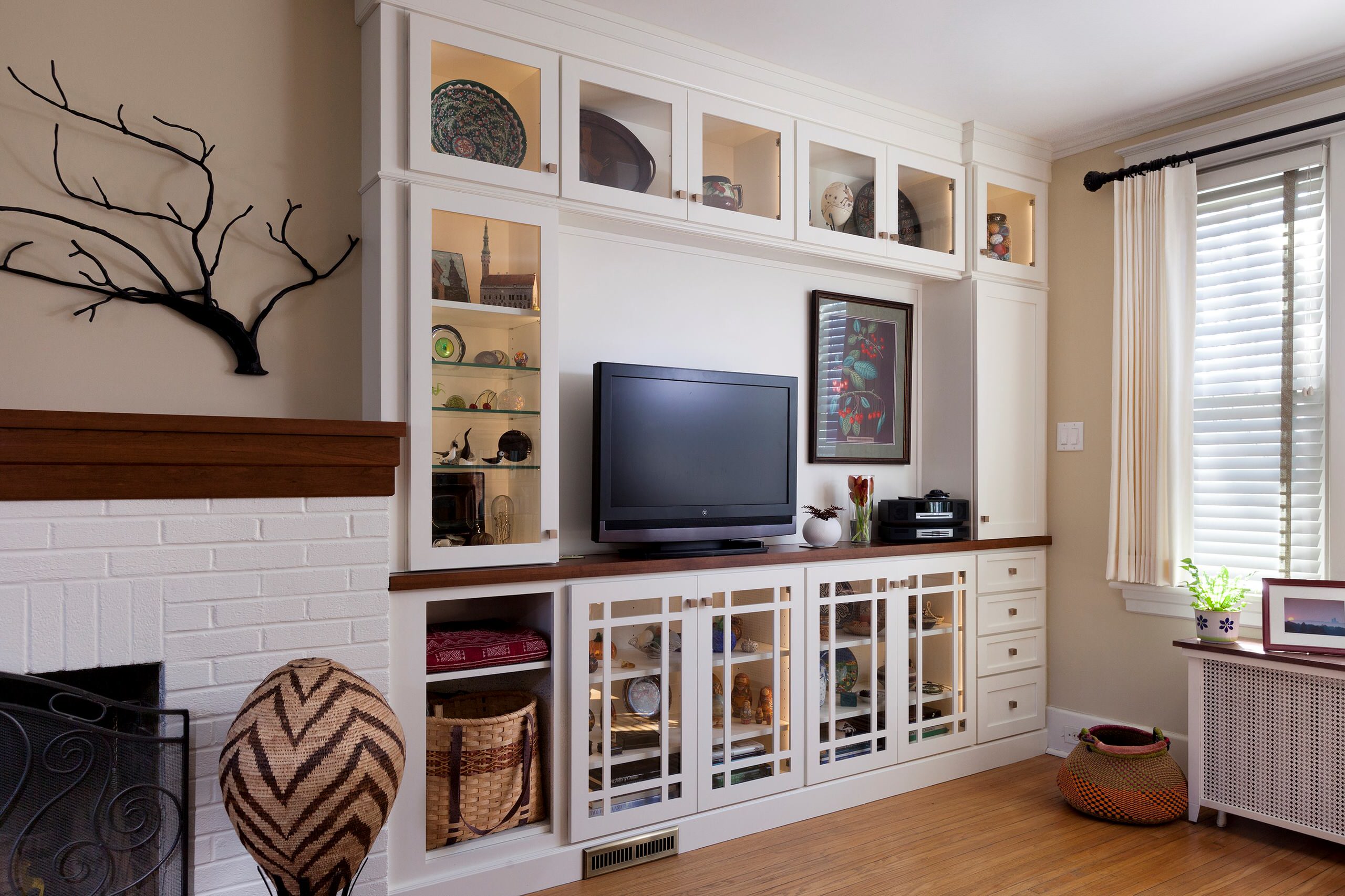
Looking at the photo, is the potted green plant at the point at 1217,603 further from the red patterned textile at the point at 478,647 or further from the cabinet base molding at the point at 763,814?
the red patterned textile at the point at 478,647

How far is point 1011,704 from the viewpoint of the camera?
3605mm

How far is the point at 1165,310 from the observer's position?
3285 mm

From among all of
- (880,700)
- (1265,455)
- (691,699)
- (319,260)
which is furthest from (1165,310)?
(319,260)

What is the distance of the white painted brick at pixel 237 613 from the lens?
1.97 meters

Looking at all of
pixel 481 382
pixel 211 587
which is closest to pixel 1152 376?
pixel 481 382

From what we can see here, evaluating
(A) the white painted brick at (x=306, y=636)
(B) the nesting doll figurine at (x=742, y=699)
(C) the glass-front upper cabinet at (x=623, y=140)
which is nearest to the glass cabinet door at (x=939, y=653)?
(B) the nesting doll figurine at (x=742, y=699)

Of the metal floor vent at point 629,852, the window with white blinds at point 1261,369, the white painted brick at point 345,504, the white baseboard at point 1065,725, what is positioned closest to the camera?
the white painted brick at point 345,504

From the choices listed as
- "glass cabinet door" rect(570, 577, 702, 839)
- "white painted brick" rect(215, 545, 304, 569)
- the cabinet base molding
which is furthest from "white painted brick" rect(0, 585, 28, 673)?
"glass cabinet door" rect(570, 577, 702, 839)

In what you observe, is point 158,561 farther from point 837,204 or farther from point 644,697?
point 837,204

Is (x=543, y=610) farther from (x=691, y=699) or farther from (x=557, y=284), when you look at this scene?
(x=557, y=284)

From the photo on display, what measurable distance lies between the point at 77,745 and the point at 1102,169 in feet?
13.3

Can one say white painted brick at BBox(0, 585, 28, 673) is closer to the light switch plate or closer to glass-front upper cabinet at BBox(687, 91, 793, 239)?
glass-front upper cabinet at BBox(687, 91, 793, 239)

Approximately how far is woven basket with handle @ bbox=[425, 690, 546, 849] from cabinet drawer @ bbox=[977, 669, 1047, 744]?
1.97 metres

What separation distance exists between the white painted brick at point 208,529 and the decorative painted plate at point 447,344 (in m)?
0.66
